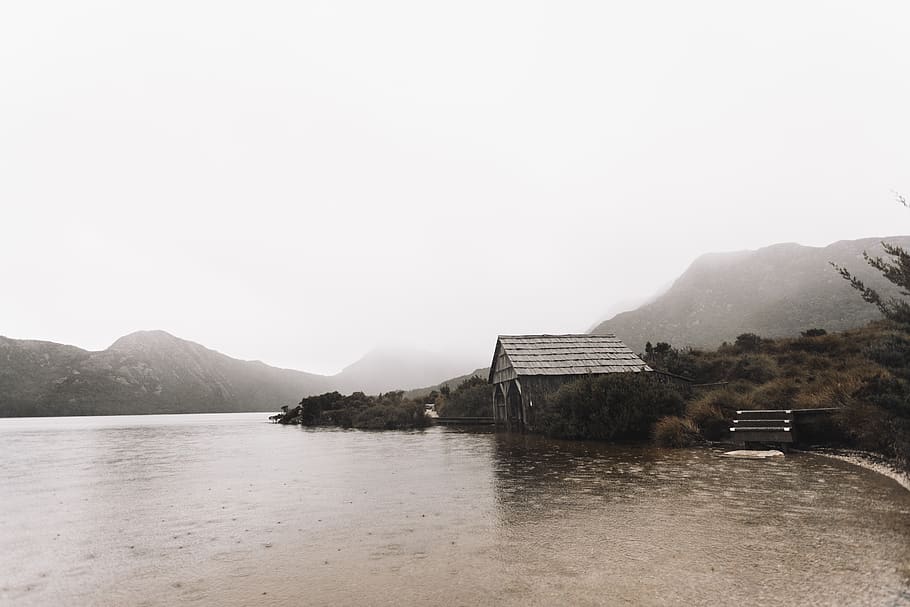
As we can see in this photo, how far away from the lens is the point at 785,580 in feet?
16.2

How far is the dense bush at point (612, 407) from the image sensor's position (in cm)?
1970

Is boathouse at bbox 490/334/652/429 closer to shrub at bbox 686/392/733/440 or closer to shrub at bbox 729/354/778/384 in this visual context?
shrub at bbox 729/354/778/384

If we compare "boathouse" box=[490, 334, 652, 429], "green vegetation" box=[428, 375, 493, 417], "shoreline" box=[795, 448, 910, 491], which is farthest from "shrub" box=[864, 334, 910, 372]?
"green vegetation" box=[428, 375, 493, 417]

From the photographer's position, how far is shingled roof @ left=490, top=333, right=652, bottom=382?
26.1 meters

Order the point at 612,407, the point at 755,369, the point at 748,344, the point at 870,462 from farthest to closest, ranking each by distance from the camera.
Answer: the point at 748,344
the point at 755,369
the point at 612,407
the point at 870,462

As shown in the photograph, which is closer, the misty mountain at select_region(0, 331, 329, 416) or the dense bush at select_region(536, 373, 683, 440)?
the dense bush at select_region(536, 373, 683, 440)

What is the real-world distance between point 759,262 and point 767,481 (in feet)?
389

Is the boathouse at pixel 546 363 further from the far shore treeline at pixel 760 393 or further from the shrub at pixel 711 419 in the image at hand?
the shrub at pixel 711 419

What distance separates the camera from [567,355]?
90.9 ft

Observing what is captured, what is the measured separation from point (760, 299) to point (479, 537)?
99877 mm

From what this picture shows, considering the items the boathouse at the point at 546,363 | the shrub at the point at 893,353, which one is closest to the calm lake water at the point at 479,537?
the shrub at the point at 893,353

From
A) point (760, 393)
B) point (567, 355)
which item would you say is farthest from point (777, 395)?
point (567, 355)

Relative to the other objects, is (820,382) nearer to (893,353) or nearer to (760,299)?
(893,353)

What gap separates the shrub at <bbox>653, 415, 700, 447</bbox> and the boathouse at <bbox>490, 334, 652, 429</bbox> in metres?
7.50
